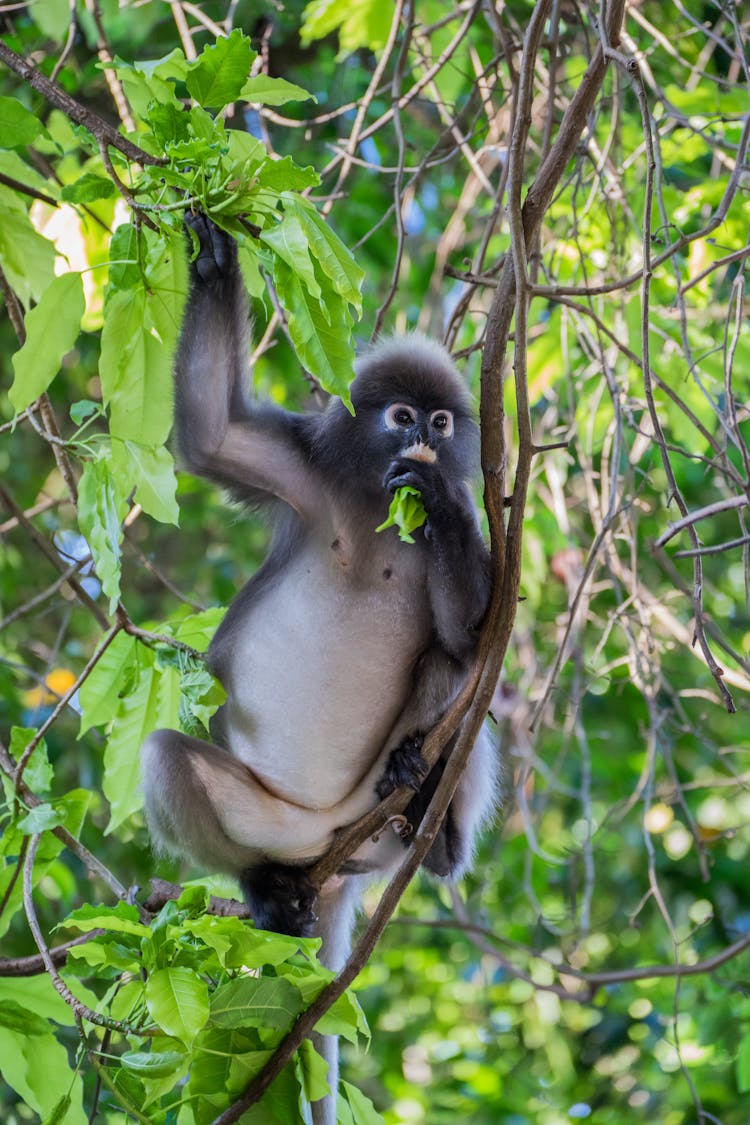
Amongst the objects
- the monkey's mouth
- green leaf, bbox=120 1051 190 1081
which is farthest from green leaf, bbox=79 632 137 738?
green leaf, bbox=120 1051 190 1081

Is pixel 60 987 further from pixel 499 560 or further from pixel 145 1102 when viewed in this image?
pixel 499 560

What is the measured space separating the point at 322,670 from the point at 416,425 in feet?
1.81

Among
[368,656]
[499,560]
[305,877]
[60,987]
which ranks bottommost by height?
[60,987]

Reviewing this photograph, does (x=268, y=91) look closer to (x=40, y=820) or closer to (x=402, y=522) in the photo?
(x=402, y=522)

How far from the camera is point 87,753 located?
15.1ft

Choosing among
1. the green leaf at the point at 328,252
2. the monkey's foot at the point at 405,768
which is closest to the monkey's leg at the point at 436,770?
Answer: the monkey's foot at the point at 405,768

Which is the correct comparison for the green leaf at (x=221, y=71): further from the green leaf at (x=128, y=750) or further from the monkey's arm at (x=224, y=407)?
the green leaf at (x=128, y=750)

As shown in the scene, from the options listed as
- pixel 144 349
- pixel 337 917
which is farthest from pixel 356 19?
pixel 337 917

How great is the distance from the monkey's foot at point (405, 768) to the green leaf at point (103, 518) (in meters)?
0.88

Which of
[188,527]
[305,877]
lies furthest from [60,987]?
[188,527]

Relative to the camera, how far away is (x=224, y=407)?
8.57ft

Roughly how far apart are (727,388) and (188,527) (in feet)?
13.5

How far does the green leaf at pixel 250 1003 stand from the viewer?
2.00 meters

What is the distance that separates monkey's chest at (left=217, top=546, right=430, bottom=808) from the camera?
277 cm
